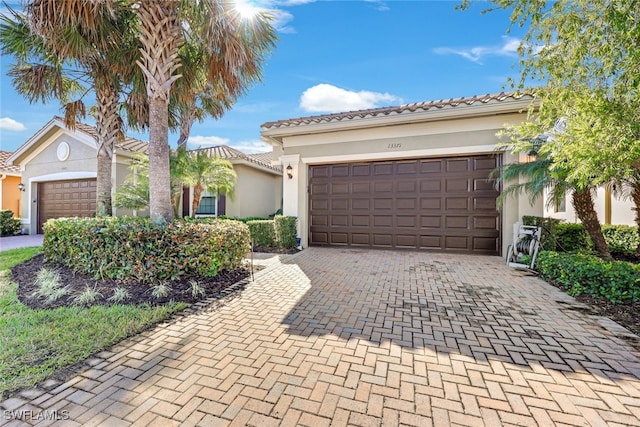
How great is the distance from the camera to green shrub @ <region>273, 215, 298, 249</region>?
8.96 m

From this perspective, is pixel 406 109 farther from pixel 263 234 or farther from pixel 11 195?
pixel 11 195

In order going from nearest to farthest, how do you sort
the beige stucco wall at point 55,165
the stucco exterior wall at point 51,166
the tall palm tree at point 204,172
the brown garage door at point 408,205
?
the brown garage door at point 408,205 < the tall palm tree at point 204,172 < the beige stucco wall at point 55,165 < the stucco exterior wall at point 51,166

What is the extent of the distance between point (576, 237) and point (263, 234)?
871 centimetres

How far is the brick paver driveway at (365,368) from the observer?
78.1 inches

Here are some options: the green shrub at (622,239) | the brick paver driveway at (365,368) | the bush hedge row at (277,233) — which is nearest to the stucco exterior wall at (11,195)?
the bush hedge row at (277,233)

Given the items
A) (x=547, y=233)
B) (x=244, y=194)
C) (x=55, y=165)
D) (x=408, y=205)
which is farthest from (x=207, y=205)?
(x=547, y=233)

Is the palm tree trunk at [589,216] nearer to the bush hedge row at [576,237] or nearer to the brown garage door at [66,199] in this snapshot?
the bush hedge row at [576,237]

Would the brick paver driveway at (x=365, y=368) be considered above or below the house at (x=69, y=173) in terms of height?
below

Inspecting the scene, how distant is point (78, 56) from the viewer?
5.76 meters

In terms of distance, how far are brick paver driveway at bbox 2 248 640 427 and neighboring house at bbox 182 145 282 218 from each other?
8.91 m

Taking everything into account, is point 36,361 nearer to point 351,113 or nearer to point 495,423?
point 495,423

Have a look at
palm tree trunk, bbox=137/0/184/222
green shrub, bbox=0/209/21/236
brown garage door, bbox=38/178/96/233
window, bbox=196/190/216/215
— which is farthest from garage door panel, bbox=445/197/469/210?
green shrub, bbox=0/209/21/236

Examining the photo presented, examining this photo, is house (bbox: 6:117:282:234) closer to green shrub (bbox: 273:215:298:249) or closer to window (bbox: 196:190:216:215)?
window (bbox: 196:190:216:215)

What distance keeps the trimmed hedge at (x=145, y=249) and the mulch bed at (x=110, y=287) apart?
0.13 meters
